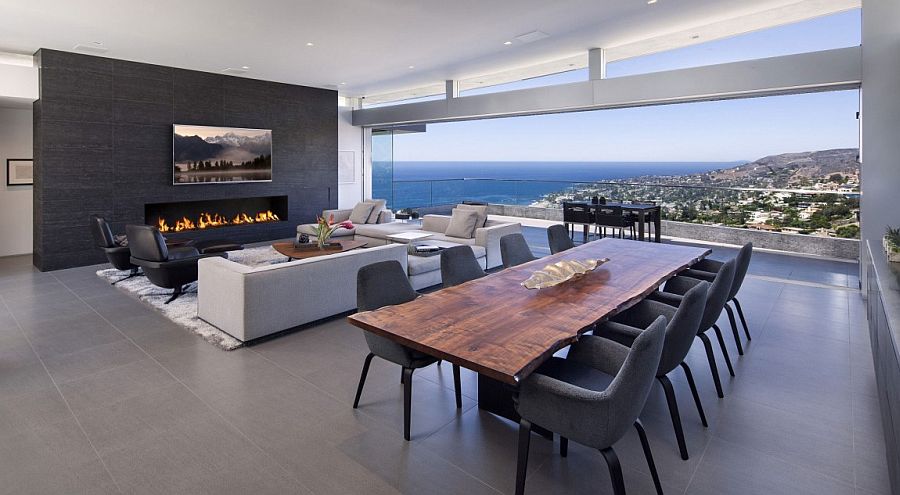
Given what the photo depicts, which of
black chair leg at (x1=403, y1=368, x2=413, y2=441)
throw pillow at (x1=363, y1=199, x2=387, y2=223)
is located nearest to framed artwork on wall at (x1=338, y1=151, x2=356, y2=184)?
throw pillow at (x1=363, y1=199, x2=387, y2=223)

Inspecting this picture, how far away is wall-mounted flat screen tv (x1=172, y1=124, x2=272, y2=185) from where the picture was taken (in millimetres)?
8070

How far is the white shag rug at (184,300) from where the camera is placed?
4.18 metres

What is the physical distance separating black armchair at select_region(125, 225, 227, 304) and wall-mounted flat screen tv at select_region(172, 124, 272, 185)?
304 cm

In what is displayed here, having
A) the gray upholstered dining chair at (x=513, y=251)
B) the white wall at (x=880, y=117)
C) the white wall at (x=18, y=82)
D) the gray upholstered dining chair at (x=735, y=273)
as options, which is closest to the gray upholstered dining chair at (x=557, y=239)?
the gray upholstered dining chair at (x=513, y=251)

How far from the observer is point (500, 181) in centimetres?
1082

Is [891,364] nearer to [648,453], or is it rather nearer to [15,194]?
[648,453]

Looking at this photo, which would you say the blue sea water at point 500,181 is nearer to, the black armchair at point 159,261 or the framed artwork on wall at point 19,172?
the framed artwork on wall at point 19,172

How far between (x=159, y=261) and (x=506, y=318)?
14.1 ft

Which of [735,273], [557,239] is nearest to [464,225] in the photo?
[557,239]

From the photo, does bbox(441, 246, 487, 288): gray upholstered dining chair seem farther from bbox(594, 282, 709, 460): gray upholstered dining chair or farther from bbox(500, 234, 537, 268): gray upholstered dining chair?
bbox(594, 282, 709, 460): gray upholstered dining chair

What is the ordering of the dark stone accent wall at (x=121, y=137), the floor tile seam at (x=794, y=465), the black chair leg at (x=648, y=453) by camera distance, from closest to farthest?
the black chair leg at (x=648, y=453), the floor tile seam at (x=794, y=465), the dark stone accent wall at (x=121, y=137)

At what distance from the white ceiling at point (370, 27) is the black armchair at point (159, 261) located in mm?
2285

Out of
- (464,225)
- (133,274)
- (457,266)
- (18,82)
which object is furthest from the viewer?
(464,225)

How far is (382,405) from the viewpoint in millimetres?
3029
